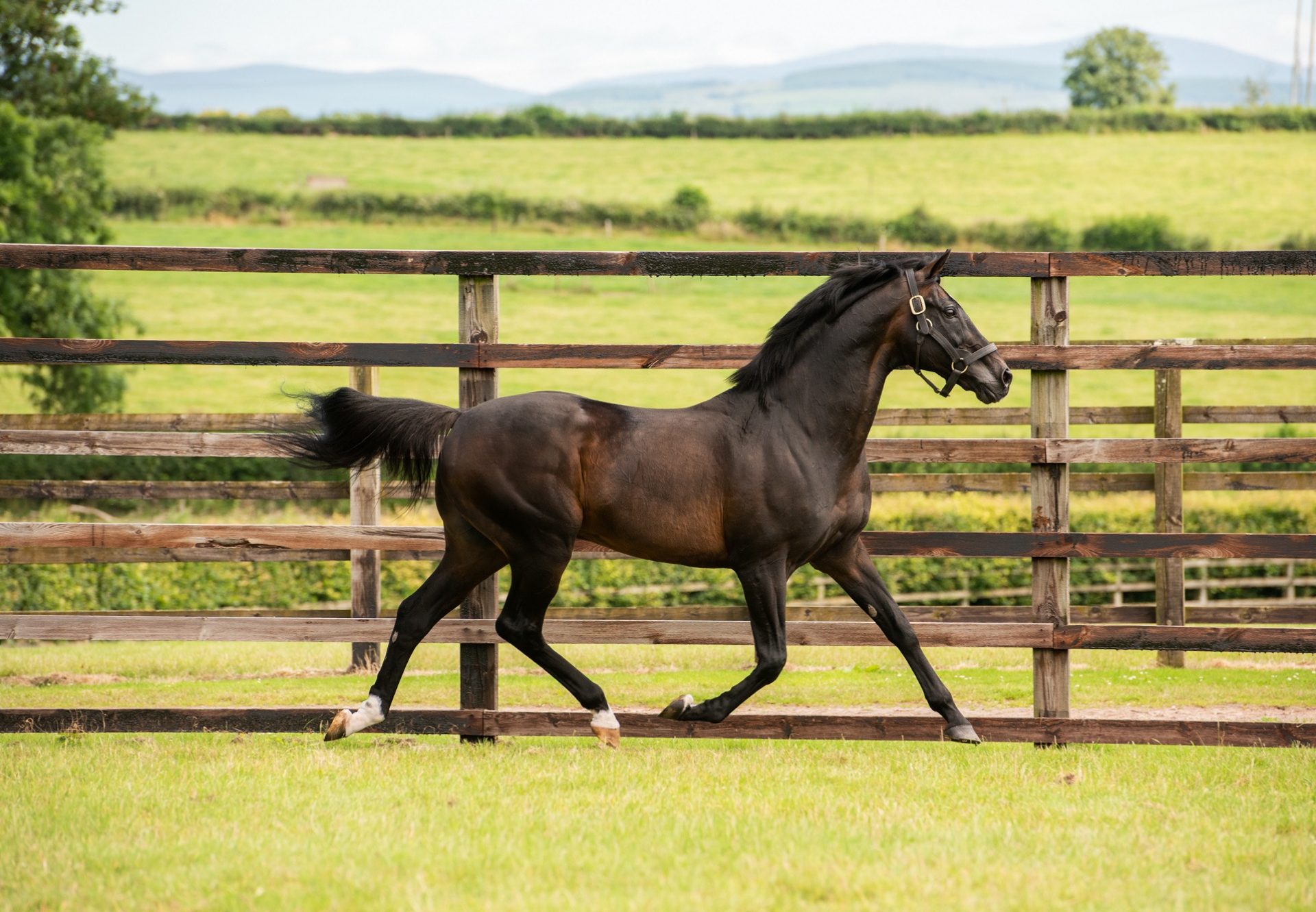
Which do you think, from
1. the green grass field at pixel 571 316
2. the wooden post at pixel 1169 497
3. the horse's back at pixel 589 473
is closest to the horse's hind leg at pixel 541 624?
the horse's back at pixel 589 473

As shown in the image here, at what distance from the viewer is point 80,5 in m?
25.6

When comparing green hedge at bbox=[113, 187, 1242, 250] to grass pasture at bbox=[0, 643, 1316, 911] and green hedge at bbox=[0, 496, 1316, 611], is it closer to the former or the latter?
green hedge at bbox=[0, 496, 1316, 611]

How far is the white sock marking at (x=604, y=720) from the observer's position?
583 centimetres

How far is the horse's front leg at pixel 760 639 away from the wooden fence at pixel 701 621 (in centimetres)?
32

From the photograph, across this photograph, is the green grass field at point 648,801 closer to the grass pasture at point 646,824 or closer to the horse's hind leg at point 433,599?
the grass pasture at point 646,824

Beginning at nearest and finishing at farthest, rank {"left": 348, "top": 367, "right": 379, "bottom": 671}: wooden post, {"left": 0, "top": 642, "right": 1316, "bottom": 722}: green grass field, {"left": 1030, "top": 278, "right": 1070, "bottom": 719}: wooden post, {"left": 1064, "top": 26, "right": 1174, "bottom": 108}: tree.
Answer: {"left": 1030, "top": 278, "right": 1070, "bottom": 719}: wooden post
{"left": 0, "top": 642, "right": 1316, "bottom": 722}: green grass field
{"left": 348, "top": 367, "right": 379, "bottom": 671}: wooden post
{"left": 1064, "top": 26, "right": 1174, "bottom": 108}: tree

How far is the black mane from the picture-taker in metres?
5.89

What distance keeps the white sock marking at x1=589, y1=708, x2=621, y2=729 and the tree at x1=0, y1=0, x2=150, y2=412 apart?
19.2m

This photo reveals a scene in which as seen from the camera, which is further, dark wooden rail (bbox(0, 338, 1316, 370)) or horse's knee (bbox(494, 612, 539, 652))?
dark wooden rail (bbox(0, 338, 1316, 370))

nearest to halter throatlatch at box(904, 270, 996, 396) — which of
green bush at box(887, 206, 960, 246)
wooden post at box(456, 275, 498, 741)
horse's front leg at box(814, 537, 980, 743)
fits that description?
horse's front leg at box(814, 537, 980, 743)

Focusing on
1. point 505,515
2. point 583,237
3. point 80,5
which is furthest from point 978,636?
point 583,237

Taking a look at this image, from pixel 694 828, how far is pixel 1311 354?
3.81 m

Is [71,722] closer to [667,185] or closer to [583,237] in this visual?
[583,237]

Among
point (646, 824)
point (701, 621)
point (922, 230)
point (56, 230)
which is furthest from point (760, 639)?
point (922, 230)
